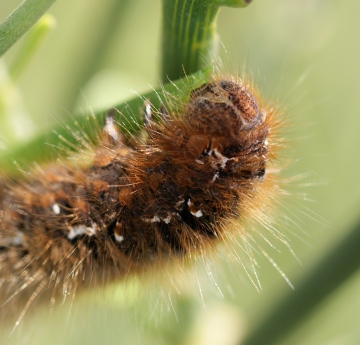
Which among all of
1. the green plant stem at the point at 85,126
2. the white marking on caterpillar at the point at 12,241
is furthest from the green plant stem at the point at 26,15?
the white marking on caterpillar at the point at 12,241

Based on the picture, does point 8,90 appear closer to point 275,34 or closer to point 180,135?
point 180,135

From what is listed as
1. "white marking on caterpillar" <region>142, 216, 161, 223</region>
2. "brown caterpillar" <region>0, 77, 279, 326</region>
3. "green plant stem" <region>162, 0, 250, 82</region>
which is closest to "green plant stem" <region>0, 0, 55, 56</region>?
"green plant stem" <region>162, 0, 250, 82</region>

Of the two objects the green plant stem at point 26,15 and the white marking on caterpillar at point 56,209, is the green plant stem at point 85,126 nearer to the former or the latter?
the white marking on caterpillar at point 56,209

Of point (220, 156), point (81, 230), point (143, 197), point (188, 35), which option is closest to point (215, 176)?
point (220, 156)

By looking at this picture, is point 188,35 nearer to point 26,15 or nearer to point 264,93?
point 26,15

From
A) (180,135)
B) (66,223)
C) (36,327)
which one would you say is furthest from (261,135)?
(36,327)

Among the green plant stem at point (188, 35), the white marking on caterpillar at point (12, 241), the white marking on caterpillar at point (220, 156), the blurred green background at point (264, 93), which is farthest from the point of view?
the blurred green background at point (264, 93)
